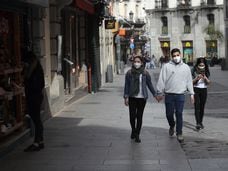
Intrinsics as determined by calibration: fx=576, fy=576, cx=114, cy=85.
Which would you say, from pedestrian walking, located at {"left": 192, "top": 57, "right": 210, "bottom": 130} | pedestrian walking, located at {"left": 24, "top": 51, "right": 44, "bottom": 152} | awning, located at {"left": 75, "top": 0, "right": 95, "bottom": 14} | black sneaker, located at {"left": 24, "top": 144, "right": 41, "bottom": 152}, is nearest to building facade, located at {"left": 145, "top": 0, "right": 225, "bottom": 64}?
awning, located at {"left": 75, "top": 0, "right": 95, "bottom": 14}

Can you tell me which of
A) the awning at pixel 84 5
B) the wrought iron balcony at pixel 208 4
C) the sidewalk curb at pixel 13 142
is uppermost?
the wrought iron balcony at pixel 208 4

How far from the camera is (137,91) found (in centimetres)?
1064

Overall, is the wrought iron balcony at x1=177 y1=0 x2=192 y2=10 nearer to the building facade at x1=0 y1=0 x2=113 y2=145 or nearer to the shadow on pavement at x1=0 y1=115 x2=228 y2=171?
the building facade at x1=0 y1=0 x2=113 y2=145

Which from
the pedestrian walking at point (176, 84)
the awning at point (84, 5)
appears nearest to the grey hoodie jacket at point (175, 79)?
the pedestrian walking at point (176, 84)

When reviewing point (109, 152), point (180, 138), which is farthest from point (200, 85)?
point (109, 152)

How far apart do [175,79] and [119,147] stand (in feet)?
5.74

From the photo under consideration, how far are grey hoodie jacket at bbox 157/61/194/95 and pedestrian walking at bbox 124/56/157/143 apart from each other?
0.28 metres

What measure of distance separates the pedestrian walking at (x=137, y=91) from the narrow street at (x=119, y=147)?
0.44 m

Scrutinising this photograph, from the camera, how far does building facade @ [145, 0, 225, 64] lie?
262ft

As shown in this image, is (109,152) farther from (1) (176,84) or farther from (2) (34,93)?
(1) (176,84)

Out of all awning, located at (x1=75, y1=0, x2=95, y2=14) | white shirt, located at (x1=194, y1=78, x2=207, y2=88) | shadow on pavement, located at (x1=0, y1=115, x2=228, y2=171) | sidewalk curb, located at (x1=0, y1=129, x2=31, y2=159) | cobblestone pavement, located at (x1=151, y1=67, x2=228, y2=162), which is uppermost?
awning, located at (x1=75, y1=0, x2=95, y2=14)

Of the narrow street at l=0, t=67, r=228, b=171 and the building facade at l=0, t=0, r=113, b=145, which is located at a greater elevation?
the building facade at l=0, t=0, r=113, b=145

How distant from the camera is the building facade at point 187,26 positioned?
79.8 metres

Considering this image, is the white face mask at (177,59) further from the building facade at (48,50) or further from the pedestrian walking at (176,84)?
the building facade at (48,50)
